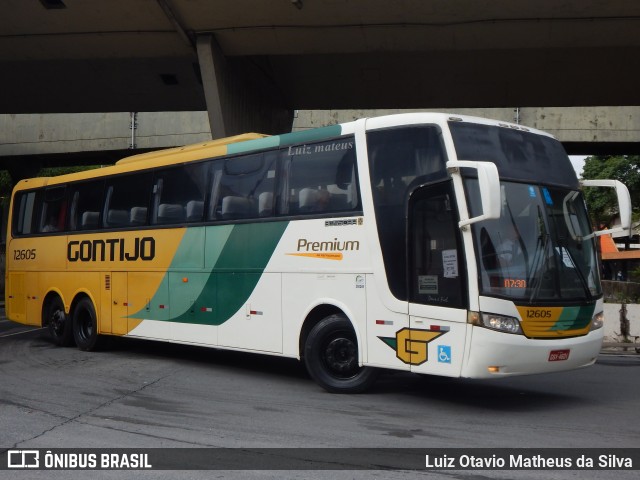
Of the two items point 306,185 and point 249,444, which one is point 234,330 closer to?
point 306,185

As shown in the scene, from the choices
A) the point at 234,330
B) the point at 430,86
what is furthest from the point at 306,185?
the point at 430,86

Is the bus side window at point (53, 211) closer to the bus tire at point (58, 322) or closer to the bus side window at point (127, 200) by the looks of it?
the bus tire at point (58, 322)

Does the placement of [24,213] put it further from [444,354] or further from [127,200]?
[444,354]

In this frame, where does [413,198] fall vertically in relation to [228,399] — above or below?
above

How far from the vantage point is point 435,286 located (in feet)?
28.2

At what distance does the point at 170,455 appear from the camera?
6.62 metres

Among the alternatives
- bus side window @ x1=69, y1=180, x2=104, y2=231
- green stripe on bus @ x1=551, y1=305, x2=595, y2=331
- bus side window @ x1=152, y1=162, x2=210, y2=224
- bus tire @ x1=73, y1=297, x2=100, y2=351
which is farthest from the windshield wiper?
bus tire @ x1=73, y1=297, x2=100, y2=351

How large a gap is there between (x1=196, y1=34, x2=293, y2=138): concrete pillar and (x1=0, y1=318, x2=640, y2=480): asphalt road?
28.0 ft

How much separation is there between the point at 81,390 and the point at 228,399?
212 centimetres

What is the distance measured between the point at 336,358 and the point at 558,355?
2743 millimetres

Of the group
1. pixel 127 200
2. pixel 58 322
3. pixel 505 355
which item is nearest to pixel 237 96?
pixel 127 200

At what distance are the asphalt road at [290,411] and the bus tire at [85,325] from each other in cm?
132

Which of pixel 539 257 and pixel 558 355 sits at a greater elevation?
pixel 539 257

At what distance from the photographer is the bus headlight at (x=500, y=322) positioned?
813 cm
